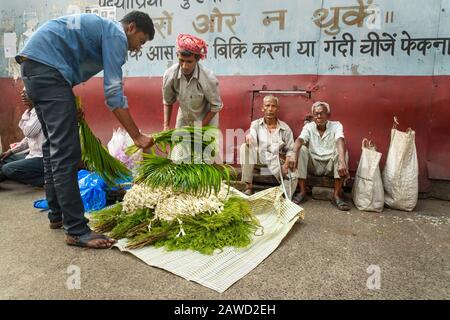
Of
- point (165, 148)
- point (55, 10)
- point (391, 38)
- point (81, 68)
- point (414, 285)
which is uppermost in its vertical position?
point (55, 10)

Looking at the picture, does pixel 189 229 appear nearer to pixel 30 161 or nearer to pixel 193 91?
pixel 193 91

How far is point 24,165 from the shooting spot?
4172 millimetres

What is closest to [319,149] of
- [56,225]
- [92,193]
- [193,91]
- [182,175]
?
[193,91]

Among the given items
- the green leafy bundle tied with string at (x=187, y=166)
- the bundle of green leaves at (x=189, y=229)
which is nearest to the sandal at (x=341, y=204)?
the bundle of green leaves at (x=189, y=229)

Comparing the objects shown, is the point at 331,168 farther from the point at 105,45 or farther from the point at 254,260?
the point at 105,45

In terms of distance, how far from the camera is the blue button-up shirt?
7.79ft

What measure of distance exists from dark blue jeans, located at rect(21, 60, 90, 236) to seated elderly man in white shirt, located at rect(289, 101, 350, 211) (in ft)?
7.47

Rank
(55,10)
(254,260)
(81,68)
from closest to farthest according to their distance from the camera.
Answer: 1. (254,260)
2. (81,68)
3. (55,10)

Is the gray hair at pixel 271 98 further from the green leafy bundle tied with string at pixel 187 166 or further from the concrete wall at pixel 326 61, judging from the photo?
the green leafy bundle tied with string at pixel 187 166

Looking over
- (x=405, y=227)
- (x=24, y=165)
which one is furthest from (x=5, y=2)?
(x=405, y=227)

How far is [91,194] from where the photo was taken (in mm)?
3445

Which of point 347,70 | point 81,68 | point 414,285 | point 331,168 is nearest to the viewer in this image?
point 414,285

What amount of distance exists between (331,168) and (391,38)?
1627 millimetres

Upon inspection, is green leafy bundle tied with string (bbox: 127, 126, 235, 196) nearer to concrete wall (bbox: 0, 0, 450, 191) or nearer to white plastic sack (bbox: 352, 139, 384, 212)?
white plastic sack (bbox: 352, 139, 384, 212)
